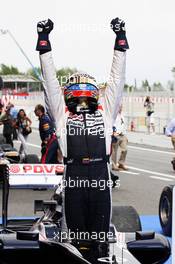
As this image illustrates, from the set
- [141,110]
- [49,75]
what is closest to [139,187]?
[49,75]

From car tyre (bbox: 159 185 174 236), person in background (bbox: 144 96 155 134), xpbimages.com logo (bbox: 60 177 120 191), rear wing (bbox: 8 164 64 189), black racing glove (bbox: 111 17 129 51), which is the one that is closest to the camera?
xpbimages.com logo (bbox: 60 177 120 191)

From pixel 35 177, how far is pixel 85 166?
11.9 ft

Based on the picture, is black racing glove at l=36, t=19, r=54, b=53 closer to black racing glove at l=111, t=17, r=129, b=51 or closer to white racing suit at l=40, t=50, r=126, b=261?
white racing suit at l=40, t=50, r=126, b=261

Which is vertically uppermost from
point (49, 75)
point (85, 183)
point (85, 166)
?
point (49, 75)

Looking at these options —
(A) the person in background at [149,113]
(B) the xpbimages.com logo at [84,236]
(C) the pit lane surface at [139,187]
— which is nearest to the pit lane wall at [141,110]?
(A) the person in background at [149,113]

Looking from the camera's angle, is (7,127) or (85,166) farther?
(7,127)

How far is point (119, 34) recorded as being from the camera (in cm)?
538

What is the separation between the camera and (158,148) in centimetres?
2808

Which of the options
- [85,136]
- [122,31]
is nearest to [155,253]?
[85,136]

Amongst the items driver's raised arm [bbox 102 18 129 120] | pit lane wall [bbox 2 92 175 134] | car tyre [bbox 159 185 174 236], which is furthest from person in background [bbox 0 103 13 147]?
driver's raised arm [bbox 102 18 129 120]

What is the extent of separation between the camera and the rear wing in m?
8.22

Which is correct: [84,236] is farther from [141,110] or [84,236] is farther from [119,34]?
[141,110]

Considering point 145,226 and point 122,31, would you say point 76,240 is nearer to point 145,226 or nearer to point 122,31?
point 122,31

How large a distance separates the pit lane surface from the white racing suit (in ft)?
20.9
